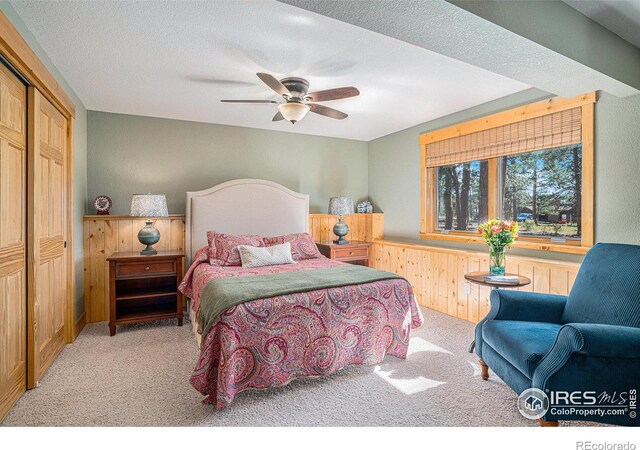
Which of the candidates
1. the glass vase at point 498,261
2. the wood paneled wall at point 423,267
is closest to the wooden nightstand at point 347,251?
the wood paneled wall at point 423,267

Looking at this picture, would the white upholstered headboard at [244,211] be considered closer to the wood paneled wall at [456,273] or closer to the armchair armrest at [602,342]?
the wood paneled wall at [456,273]

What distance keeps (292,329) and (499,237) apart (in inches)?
77.5

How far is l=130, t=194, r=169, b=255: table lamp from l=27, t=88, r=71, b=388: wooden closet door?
0.66 meters

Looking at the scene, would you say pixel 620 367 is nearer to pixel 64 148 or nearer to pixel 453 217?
pixel 453 217

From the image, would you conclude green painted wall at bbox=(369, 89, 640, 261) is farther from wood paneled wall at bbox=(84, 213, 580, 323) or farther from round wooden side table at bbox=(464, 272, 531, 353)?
round wooden side table at bbox=(464, 272, 531, 353)

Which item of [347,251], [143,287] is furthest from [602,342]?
[143,287]

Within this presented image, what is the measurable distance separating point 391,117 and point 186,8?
2850 millimetres

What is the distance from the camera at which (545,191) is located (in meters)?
3.33

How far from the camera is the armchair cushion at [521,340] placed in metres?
1.76

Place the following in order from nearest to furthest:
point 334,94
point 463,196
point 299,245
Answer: point 334,94, point 299,245, point 463,196

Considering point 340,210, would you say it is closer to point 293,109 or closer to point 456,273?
point 456,273

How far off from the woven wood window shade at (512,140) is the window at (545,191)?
6.3 inches

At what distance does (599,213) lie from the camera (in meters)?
2.82

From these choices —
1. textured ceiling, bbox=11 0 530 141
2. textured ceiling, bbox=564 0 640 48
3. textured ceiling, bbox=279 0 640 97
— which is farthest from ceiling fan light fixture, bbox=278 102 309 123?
textured ceiling, bbox=564 0 640 48
